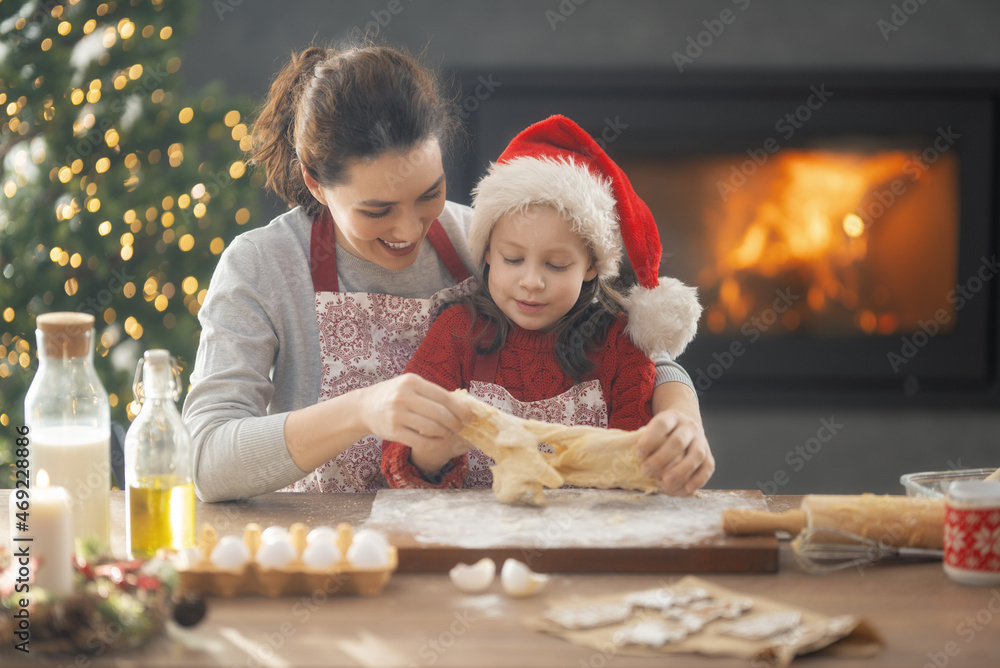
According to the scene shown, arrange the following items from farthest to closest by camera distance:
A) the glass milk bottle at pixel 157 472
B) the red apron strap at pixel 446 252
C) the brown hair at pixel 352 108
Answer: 1. the red apron strap at pixel 446 252
2. the brown hair at pixel 352 108
3. the glass milk bottle at pixel 157 472

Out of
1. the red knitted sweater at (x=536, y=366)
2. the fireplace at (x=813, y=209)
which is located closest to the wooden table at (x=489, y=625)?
the red knitted sweater at (x=536, y=366)

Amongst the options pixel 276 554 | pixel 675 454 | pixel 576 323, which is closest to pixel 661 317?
pixel 576 323

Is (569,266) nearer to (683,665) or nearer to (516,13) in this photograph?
(683,665)

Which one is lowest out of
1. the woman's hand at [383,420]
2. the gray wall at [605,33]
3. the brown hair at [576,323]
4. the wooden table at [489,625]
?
the wooden table at [489,625]

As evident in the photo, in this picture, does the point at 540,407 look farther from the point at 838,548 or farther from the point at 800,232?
the point at 800,232

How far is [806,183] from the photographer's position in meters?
3.19

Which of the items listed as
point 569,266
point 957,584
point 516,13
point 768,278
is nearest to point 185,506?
point 569,266

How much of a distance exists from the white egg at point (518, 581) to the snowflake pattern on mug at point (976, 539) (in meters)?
0.49

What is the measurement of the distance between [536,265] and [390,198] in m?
0.28

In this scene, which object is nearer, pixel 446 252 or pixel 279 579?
pixel 279 579

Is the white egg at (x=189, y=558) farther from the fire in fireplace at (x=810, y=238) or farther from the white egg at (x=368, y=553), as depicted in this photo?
the fire in fireplace at (x=810, y=238)

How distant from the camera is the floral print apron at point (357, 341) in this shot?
69.1 inches

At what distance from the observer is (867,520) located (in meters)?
1.21

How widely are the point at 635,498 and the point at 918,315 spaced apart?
7.21 ft
